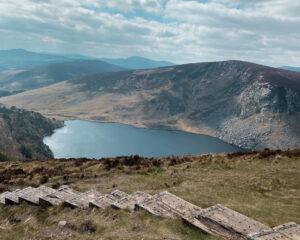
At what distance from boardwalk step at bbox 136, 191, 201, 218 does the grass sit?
1.69 feet

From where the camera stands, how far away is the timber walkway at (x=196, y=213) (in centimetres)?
1139

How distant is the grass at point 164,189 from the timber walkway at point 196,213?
0.52m

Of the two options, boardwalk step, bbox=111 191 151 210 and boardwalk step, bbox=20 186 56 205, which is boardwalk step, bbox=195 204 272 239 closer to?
boardwalk step, bbox=111 191 151 210

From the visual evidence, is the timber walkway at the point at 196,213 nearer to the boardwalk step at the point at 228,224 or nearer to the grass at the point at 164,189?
the boardwalk step at the point at 228,224

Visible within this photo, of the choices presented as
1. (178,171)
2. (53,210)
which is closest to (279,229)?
(53,210)

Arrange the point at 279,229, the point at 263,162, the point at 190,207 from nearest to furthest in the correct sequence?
the point at 279,229, the point at 190,207, the point at 263,162

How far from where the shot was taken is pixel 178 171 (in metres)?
27.4

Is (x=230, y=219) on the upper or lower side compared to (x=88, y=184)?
upper

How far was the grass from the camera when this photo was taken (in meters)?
13.0

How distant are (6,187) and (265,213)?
87.3ft

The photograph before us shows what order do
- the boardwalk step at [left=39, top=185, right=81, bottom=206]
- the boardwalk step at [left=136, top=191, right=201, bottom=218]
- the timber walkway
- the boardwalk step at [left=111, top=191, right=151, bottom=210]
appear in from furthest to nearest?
the boardwalk step at [left=39, top=185, right=81, bottom=206] < the boardwalk step at [left=111, top=191, right=151, bottom=210] < the boardwalk step at [left=136, top=191, right=201, bottom=218] < the timber walkway

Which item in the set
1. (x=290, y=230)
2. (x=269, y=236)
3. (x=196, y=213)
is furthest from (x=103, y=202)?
(x=290, y=230)

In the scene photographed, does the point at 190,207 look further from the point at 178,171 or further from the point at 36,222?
the point at 178,171

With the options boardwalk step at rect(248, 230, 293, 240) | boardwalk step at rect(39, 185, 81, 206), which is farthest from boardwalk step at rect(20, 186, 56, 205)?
boardwalk step at rect(248, 230, 293, 240)
